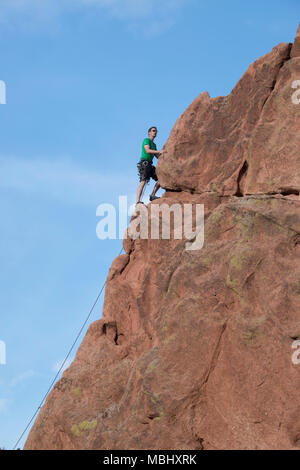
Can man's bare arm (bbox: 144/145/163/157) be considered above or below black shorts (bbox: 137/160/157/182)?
above

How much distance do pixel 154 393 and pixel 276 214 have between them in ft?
18.1

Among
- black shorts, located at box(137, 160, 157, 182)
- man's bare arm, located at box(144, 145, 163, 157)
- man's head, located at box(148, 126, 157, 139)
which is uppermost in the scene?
man's head, located at box(148, 126, 157, 139)

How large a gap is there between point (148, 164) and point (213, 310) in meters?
6.82

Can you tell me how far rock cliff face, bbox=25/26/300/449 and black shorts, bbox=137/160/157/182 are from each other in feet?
3.12

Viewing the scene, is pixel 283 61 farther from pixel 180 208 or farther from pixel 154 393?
pixel 154 393

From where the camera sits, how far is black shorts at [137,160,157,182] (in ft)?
69.6

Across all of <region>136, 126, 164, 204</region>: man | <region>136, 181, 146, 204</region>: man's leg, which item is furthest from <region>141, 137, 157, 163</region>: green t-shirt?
<region>136, 181, 146, 204</region>: man's leg

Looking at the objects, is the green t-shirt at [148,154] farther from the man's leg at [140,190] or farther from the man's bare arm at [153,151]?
the man's leg at [140,190]

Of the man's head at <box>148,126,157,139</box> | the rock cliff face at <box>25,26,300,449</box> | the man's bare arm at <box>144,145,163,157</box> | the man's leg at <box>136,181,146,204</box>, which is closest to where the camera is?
the rock cliff face at <box>25,26,300,449</box>

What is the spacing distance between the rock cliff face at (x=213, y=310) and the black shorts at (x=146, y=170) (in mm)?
952

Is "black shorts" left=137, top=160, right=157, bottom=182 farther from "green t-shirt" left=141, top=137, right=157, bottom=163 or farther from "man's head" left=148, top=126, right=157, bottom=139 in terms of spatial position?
"man's head" left=148, top=126, right=157, bottom=139

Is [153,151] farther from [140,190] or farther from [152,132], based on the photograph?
[140,190]

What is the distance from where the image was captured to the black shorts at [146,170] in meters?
21.2

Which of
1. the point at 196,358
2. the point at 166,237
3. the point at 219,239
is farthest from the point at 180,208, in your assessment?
the point at 196,358
